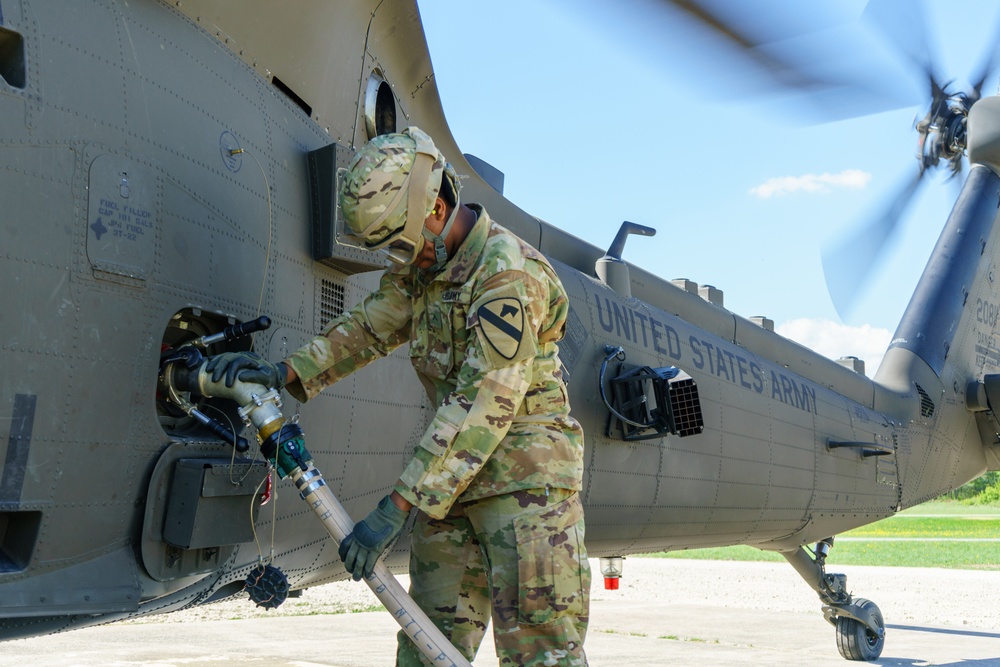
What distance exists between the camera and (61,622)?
2.23 m

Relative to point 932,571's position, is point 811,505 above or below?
above

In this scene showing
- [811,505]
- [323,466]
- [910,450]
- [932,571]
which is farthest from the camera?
[932,571]

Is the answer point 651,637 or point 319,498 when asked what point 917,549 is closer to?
point 651,637

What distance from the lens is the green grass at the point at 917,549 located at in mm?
17141

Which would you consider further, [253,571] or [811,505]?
[811,505]

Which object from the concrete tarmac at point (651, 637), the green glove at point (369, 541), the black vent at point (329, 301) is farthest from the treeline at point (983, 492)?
the green glove at point (369, 541)

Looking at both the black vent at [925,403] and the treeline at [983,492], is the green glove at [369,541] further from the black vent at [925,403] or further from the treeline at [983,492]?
the treeline at [983,492]

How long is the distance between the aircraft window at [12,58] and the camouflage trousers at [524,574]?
58.1 inches

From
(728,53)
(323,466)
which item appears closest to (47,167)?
(323,466)

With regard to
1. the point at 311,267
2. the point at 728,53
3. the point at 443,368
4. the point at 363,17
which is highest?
the point at 363,17

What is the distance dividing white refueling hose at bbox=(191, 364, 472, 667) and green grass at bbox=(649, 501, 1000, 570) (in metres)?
15.6

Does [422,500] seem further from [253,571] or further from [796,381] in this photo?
[796,381]

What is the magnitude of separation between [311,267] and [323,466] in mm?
622

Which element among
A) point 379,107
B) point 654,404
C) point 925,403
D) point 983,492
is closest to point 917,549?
point 925,403
